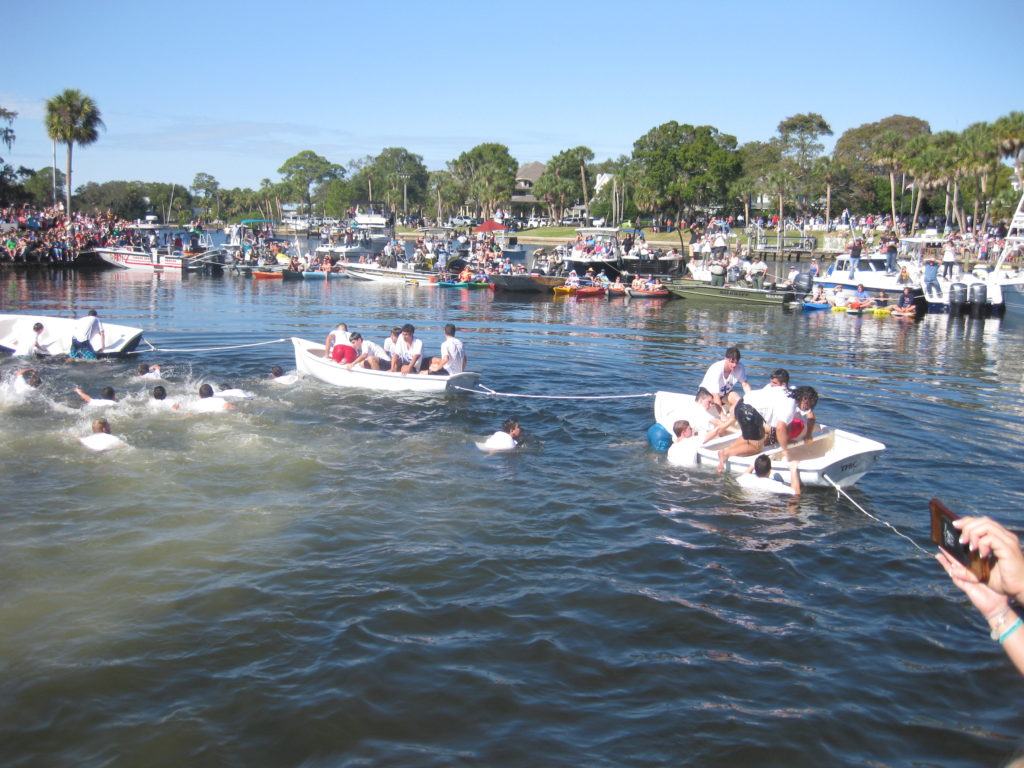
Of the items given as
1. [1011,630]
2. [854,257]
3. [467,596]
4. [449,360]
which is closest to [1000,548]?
[1011,630]

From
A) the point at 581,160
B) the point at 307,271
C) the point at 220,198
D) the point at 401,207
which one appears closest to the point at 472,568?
the point at 307,271

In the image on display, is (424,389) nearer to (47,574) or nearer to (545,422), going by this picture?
(545,422)

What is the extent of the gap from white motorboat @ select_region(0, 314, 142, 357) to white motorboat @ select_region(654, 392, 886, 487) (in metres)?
17.0

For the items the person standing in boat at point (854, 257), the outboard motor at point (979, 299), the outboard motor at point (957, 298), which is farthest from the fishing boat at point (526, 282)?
the outboard motor at point (979, 299)

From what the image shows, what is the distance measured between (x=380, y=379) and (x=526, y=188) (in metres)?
124

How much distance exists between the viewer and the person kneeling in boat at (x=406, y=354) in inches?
709

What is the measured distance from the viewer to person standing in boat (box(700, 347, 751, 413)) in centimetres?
1434

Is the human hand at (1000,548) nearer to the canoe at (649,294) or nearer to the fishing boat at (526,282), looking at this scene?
the canoe at (649,294)

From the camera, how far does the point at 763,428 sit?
12.4 meters

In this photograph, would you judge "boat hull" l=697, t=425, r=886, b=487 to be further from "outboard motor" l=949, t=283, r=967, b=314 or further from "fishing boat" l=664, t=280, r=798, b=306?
"fishing boat" l=664, t=280, r=798, b=306

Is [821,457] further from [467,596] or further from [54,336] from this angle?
[54,336]

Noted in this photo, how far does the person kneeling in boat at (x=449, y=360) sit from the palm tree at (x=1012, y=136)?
171 ft

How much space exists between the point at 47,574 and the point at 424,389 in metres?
9.60

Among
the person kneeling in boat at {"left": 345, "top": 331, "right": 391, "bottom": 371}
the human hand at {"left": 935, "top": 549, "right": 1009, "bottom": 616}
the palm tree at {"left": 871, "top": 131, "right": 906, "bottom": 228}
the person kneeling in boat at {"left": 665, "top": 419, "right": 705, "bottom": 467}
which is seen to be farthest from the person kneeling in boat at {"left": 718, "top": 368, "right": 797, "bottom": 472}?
the palm tree at {"left": 871, "top": 131, "right": 906, "bottom": 228}
